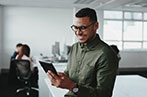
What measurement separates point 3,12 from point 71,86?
7246mm

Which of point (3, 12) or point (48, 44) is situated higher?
point (3, 12)

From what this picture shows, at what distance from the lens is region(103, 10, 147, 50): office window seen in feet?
28.5

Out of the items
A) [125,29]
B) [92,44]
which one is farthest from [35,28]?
[92,44]

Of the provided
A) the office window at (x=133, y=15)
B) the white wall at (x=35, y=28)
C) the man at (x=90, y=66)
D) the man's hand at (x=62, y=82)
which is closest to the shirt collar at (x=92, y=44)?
the man at (x=90, y=66)

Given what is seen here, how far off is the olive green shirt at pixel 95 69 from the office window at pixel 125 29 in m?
7.26

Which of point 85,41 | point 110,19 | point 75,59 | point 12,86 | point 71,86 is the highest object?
point 110,19

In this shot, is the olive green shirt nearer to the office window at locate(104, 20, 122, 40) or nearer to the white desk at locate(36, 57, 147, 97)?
the white desk at locate(36, 57, 147, 97)

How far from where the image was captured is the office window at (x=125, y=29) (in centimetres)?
870

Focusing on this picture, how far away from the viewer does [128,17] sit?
29.0 ft

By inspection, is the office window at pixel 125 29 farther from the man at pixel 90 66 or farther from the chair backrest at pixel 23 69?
the man at pixel 90 66

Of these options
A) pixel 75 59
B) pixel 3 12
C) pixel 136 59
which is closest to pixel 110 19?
pixel 136 59

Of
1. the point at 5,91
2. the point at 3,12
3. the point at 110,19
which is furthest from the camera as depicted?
the point at 110,19

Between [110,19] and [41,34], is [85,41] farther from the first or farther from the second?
[110,19]

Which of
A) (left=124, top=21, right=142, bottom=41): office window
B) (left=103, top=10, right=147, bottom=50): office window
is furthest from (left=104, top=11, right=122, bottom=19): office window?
(left=124, top=21, right=142, bottom=41): office window
